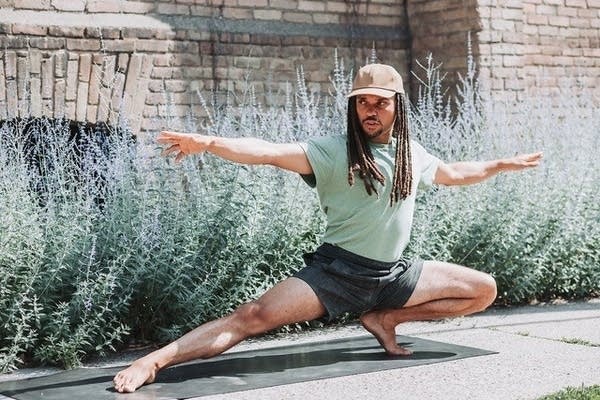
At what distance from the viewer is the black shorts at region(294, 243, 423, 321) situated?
16.7ft

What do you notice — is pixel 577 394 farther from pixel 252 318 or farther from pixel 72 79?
pixel 72 79

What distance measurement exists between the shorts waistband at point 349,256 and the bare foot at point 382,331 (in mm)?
311

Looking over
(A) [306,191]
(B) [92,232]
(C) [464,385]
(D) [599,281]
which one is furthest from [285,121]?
(C) [464,385]

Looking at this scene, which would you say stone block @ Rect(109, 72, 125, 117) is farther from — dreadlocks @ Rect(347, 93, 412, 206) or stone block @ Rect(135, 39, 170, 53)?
dreadlocks @ Rect(347, 93, 412, 206)

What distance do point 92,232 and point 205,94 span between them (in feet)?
12.5

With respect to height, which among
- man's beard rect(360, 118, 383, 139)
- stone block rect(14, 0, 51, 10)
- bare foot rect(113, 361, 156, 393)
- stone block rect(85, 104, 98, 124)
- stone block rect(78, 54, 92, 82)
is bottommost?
bare foot rect(113, 361, 156, 393)

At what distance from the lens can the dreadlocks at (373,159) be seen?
16.3 ft

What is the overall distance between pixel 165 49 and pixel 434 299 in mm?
4728

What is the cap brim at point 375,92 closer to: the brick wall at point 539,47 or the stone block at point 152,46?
the stone block at point 152,46

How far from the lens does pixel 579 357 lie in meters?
5.25

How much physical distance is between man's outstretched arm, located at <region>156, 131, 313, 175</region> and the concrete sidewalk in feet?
3.09

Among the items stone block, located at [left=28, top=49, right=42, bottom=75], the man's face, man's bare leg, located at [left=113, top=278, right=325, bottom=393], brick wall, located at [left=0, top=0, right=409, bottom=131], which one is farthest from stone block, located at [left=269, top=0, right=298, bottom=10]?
man's bare leg, located at [left=113, top=278, right=325, bottom=393]

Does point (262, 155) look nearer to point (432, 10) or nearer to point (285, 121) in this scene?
point (285, 121)

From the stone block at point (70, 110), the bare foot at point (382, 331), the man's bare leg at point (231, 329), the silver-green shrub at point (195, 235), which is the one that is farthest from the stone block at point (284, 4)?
the man's bare leg at point (231, 329)
